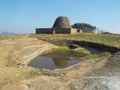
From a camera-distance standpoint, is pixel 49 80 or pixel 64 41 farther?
pixel 64 41

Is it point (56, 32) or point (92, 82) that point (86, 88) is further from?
point (56, 32)

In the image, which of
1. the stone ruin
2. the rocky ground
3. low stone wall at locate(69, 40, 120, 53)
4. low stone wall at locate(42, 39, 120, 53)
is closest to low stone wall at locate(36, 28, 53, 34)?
the stone ruin

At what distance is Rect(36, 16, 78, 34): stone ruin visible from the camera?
40531 mm

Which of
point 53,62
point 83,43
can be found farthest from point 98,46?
point 53,62

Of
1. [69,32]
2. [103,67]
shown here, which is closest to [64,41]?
[69,32]

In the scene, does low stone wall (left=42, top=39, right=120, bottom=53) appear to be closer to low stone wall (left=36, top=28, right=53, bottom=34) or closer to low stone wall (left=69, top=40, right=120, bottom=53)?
low stone wall (left=69, top=40, right=120, bottom=53)

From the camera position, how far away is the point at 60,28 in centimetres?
4122

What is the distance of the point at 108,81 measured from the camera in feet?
31.7

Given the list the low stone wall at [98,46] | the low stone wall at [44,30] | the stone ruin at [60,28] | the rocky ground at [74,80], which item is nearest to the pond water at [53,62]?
the low stone wall at [98,46]

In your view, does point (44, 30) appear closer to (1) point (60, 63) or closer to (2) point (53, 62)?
(2) point (53, 62)

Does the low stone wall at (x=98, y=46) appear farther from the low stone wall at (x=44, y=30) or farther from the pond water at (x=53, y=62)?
the low stone wall at (x=44, y=30)

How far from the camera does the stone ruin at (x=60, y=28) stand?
4053 cm

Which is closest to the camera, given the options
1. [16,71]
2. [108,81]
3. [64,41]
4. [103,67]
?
[108,81]

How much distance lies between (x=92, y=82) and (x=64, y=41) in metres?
22.6
